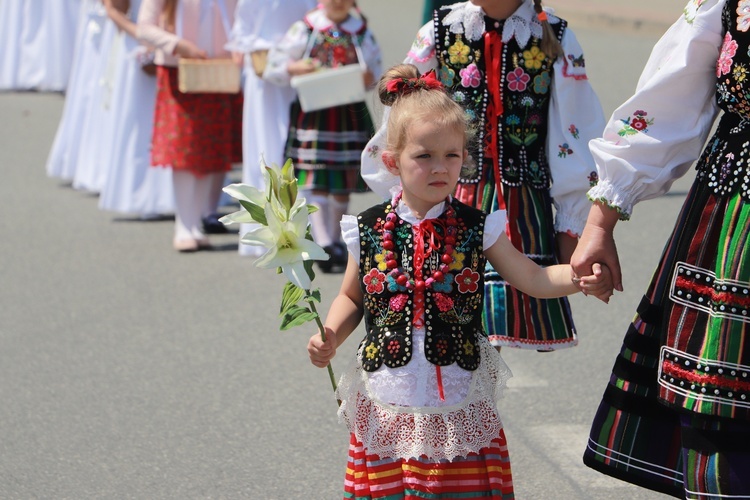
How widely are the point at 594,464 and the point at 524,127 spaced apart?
3.66 feet

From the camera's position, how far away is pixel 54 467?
4.12 m

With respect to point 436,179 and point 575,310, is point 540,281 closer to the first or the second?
point 436,179

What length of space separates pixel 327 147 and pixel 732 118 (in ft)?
13.5

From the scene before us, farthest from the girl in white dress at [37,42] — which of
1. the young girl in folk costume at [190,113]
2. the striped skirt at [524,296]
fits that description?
the striped skirt at [524,296]

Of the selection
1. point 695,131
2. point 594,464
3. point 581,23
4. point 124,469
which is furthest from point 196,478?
point 581,23

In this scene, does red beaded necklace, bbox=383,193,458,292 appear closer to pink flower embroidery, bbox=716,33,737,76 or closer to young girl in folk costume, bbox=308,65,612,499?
young girl in folk costume, bbox=308,65,612,499

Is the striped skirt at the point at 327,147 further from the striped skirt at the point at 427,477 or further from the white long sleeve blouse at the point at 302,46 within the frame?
the striped skirt at the point at 427,477

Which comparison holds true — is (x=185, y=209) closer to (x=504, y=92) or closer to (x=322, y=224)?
(x=322, y=224)

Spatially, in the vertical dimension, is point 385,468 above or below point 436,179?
below

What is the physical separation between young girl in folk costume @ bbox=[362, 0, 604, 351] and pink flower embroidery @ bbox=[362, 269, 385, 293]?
711mm

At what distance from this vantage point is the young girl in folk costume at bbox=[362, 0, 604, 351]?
3584mm

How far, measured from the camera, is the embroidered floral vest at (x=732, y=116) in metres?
2.60

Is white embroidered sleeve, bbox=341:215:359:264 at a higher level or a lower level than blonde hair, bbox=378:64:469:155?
lower

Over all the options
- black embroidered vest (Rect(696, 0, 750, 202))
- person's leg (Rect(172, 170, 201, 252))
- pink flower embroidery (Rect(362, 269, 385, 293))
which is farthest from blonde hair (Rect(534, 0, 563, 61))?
person's leg (Rect(172, 170, 201, 252))
